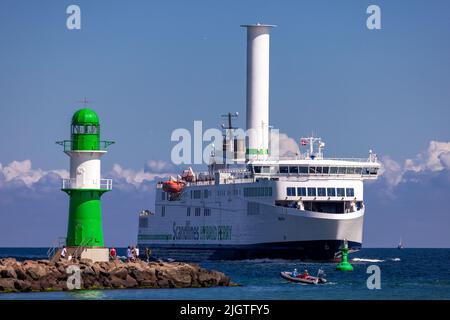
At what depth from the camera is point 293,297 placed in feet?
207

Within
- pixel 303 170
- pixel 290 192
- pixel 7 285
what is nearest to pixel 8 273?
pixel 7 285

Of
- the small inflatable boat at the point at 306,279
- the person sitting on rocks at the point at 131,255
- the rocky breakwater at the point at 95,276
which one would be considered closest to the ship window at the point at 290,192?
the small inflatable boat at the point at 306,279

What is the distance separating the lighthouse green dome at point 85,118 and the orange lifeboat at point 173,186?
161 ft

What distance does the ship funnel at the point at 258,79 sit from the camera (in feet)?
368

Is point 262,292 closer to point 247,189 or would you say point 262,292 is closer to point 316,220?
point 316,220

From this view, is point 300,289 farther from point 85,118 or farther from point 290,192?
point 290,192

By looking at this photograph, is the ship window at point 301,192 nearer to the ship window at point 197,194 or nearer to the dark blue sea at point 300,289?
the dark blue sea at point 300,289

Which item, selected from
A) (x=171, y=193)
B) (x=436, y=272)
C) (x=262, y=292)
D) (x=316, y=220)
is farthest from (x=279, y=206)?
(x=262, y=292)

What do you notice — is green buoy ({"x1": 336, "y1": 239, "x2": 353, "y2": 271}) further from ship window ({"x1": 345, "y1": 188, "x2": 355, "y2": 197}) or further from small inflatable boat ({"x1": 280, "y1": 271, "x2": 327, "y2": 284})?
small inflatable boat ({"x1": 280, "y1": 271, "x2": 327, "y2": 284})

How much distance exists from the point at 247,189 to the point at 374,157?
9859 millimetres

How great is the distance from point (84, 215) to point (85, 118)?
469 cm

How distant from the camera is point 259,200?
100 metres

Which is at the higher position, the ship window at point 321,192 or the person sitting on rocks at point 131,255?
the ship window at point 321,192

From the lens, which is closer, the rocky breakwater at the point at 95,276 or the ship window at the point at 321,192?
the rocky breakwater at the point at 95,276
